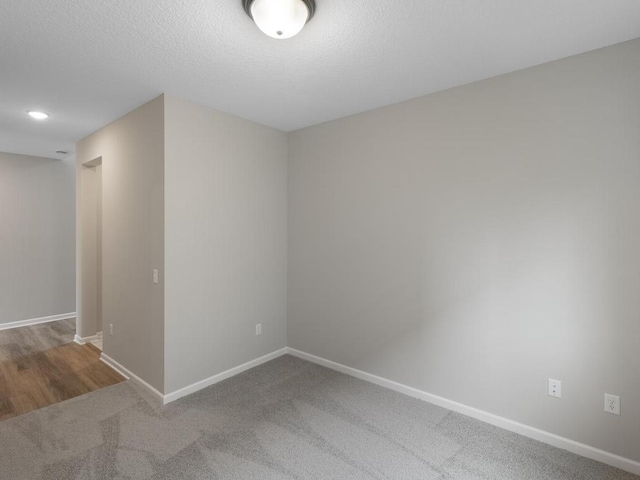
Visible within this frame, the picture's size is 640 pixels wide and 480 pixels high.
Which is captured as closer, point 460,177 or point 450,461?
point 450,461

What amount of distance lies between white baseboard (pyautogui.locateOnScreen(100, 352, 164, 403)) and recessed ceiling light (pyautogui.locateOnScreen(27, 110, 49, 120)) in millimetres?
2452

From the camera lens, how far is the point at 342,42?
195 cm

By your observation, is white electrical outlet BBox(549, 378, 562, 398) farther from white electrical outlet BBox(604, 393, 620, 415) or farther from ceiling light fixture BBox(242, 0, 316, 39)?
ceiling light fixture BBox(242, 0, 316, 39)

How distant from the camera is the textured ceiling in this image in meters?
1.67

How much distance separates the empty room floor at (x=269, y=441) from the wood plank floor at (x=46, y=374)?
0.22 meters

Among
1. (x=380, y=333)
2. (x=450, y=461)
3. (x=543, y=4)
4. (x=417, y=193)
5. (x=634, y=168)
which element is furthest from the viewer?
(x=380, y=333)

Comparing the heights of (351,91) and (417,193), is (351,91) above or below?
above

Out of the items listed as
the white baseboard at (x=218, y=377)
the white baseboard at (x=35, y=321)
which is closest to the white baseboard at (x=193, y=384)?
the white baseboard at (x=218, y=377)

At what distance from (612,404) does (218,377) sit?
9.54ft

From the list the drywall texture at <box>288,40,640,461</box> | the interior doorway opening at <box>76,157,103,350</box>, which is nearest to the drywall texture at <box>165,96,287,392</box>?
the drywall texture at <box>288,40,640,461</box>

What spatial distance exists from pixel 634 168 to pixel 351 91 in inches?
74.2

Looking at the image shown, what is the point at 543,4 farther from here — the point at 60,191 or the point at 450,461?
the point at 60,191

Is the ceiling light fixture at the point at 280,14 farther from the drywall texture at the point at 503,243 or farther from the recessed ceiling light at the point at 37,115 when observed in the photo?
the recessed ceiling light at the point at 37,115

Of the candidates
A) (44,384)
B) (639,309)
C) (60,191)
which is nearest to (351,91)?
(639,309)
